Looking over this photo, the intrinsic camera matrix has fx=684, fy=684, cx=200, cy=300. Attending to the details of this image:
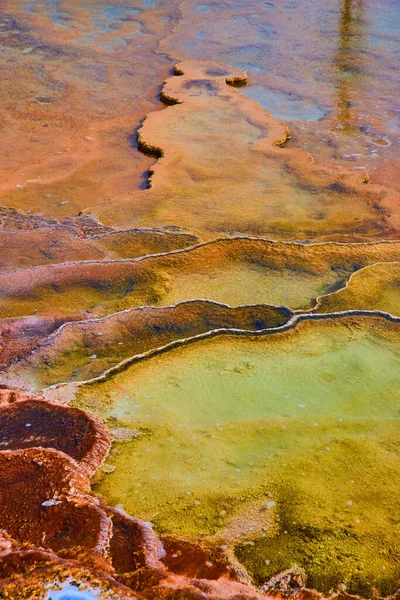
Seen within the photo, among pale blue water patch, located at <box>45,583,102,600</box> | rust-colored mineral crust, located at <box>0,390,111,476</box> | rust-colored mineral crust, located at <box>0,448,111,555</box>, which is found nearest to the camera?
pale blue water patch, located at <box>45,583,102,600</box>

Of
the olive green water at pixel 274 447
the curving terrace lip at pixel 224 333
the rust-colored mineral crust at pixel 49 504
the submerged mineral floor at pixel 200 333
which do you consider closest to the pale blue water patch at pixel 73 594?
the submerged mineral floor at pixel 200 333

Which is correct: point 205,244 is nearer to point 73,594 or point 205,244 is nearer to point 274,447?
point 274,447

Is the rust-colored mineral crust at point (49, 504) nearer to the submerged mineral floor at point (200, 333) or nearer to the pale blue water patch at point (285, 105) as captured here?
the submerged mineral floor at point (200, 333)

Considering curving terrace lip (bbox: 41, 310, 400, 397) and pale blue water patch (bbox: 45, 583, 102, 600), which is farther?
curving terrace lip (bbox: 41, 310, 400, 397)

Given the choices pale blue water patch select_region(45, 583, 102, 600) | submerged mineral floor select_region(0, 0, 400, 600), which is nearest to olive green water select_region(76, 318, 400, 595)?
submerged mineral floor select_region(0, 0, 400, 600)

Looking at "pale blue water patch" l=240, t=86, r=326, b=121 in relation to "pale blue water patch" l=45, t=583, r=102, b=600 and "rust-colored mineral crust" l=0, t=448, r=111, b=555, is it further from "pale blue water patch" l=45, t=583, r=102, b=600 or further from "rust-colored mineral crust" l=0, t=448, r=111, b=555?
"pale blue water patch" l=45, t=583, r=102, b=600
